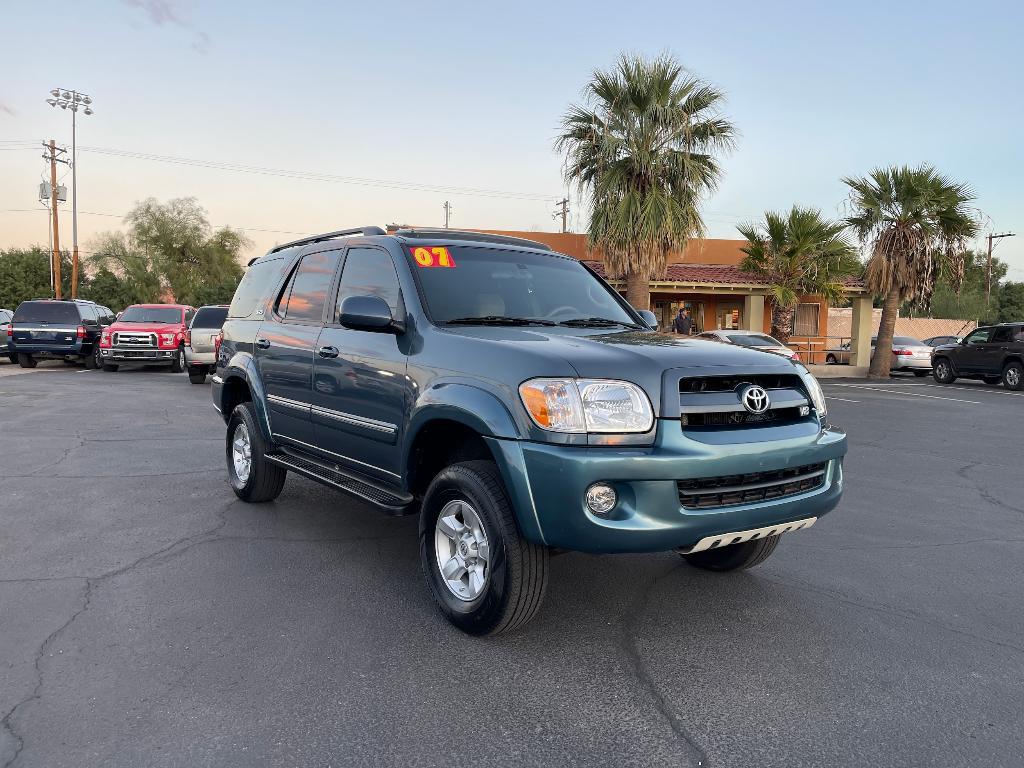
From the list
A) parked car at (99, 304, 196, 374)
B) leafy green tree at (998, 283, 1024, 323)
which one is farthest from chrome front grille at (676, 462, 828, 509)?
leafy green tree at (998, 283, 1024, 323)

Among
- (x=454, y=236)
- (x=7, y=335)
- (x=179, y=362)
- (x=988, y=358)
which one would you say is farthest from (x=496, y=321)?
(x=7, y=335)

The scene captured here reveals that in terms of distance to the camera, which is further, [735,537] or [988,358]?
[988,358]

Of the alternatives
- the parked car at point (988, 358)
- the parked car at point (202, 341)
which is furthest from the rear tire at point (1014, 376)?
the parked car at point (202, 341)

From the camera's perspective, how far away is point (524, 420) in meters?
3.23

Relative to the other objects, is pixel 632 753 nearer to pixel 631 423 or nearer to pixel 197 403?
pixel 631 423

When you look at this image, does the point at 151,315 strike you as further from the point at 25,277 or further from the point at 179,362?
the point at 25,277

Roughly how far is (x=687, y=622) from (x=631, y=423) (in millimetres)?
1221

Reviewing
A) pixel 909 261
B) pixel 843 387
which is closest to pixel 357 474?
pixel 843 387

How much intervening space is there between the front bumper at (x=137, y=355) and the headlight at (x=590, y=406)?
17808 millimetres

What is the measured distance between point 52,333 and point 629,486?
20.8m

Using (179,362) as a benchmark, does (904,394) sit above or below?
below

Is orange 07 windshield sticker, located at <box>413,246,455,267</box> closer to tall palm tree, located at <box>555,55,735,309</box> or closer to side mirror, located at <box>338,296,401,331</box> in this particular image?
side mirror, located at <box>338,296,401,331</box>

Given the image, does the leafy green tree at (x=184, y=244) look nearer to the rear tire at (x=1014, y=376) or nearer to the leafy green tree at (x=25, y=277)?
the leafy green tree at (x=25, y=277)

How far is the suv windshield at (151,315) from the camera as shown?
1972 centimetres
